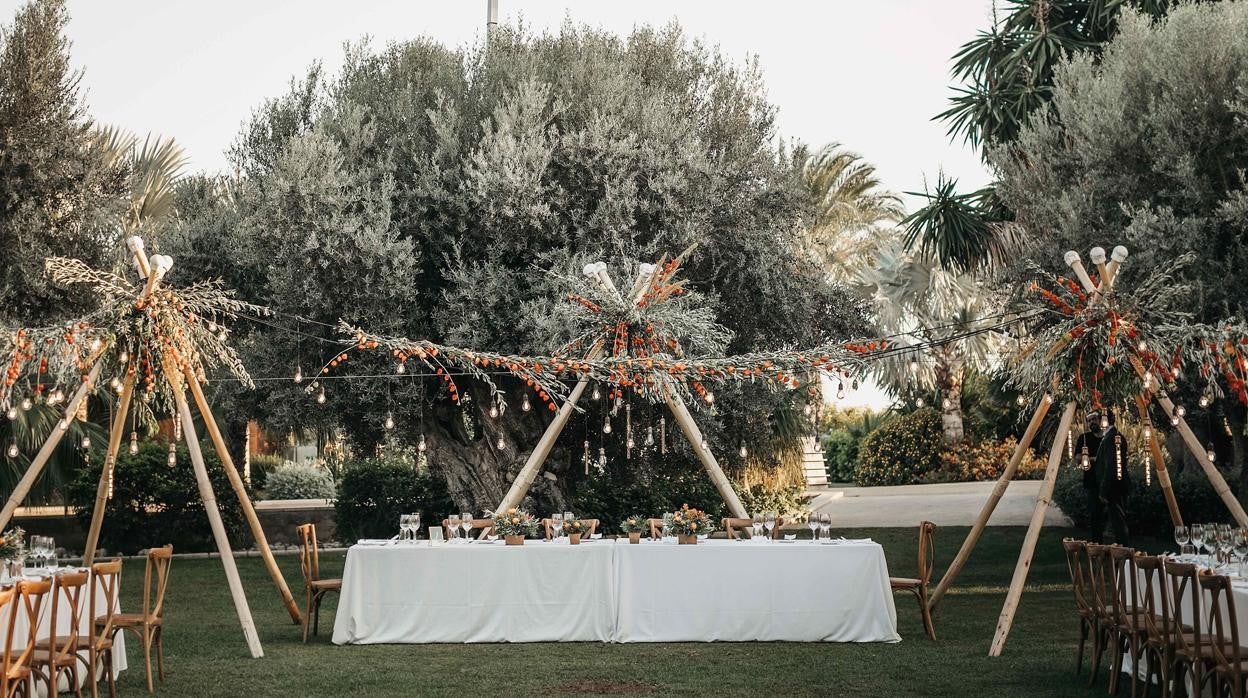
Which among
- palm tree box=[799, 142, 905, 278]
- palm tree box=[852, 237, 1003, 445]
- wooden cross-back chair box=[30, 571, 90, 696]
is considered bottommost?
wooden cross-back chair box=[30, 571, 90, 696]

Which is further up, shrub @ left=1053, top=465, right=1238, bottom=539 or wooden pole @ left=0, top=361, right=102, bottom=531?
wooden pole @ left=0, top=361, right=102, bottom=531

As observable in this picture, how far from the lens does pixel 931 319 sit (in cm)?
2852

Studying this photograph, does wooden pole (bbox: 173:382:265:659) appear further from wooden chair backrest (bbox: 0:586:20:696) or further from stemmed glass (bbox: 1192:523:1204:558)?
stemmed glass (bbox: 1192:523:1204:558)

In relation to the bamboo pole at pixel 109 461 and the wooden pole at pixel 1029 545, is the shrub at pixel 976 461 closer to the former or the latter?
the wooden pole at pixel 1029 545

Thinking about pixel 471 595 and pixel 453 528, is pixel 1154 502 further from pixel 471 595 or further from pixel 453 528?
pixel 471 595

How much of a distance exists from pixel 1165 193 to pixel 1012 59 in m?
5.31

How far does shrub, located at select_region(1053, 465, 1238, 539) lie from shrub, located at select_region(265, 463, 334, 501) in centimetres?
1423

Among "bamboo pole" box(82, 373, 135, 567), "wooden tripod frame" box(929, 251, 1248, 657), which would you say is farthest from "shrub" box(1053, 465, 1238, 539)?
"bamboo pole" box(82, 373, 135, 567)

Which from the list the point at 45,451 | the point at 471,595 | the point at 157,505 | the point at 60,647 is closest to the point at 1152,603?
the point at 471,595

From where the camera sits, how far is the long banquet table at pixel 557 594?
34.2ft

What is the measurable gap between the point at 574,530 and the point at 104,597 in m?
3.87

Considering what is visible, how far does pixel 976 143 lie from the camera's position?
1877 centimetres

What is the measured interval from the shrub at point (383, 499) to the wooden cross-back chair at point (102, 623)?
10266mm

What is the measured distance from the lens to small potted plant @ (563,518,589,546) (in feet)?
35.3
